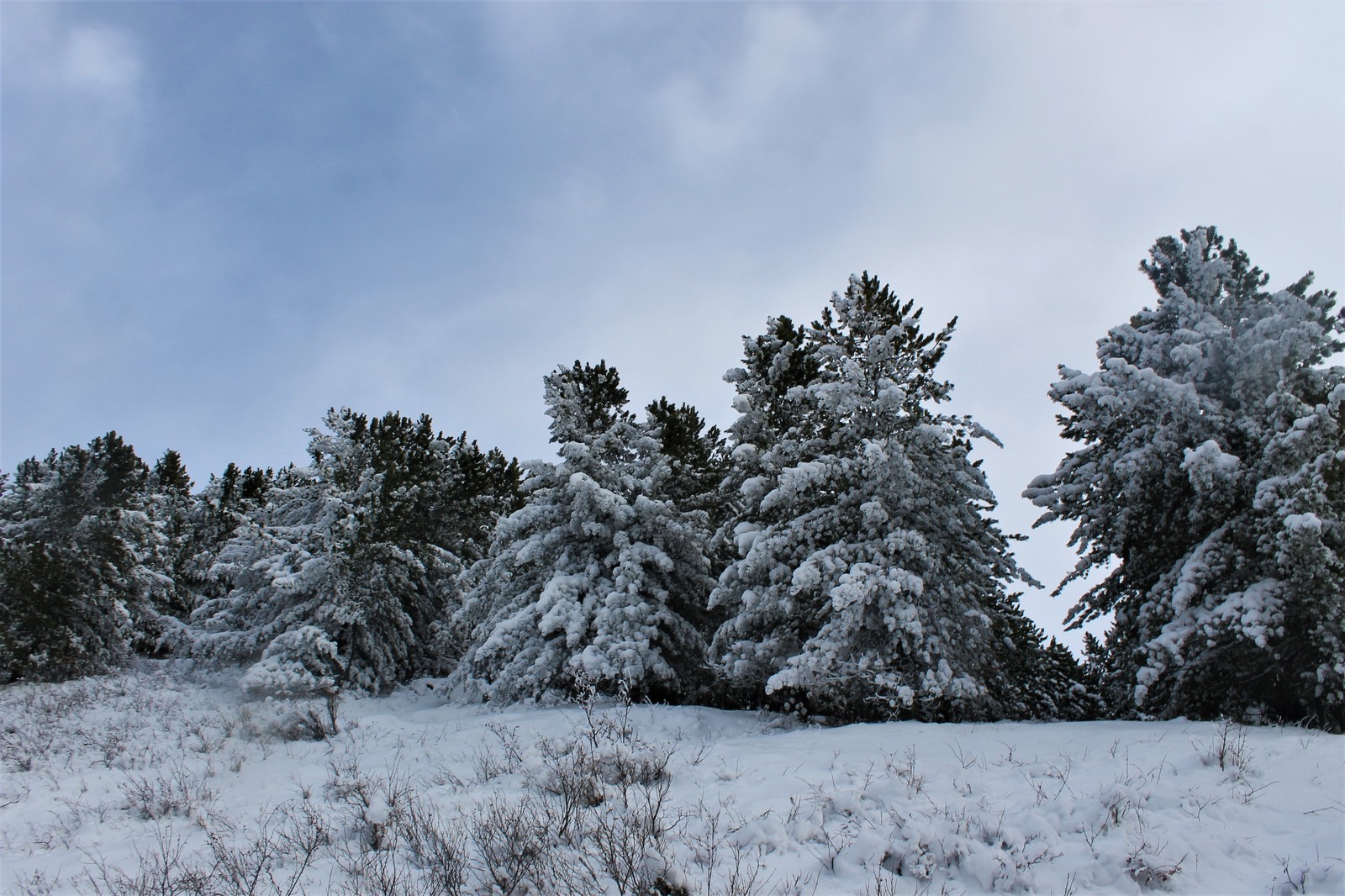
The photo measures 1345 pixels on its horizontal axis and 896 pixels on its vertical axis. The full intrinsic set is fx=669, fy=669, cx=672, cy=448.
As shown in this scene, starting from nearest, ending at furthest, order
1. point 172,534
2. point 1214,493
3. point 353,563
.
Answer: point 1214,493 < point 353,563 < point 172,534

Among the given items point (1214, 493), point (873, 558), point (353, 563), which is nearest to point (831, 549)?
point (873, 558)

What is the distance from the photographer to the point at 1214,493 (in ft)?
39.4

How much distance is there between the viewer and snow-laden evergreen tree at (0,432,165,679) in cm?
2372

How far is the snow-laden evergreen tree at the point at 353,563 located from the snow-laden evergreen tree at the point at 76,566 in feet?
11.9

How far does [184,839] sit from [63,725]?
1094cm

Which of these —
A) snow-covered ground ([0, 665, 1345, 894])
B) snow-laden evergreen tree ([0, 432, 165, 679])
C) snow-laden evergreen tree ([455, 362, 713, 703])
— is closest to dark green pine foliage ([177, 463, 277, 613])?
snow-laden evergreen tree ([0, 432, 165, 679])

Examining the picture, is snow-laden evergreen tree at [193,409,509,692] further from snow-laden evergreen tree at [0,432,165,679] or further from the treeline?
snow-laden evergreen tree at [0,432,165,679]

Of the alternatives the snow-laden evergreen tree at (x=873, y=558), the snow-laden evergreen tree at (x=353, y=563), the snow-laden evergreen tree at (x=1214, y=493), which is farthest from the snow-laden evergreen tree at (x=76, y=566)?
the snow-laden evergreen tree at (x=1214, y=493)

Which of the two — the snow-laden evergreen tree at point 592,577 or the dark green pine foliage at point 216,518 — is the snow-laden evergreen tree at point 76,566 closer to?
the dark green pine foliage at point 216,518

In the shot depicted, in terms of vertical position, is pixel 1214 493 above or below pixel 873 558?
above

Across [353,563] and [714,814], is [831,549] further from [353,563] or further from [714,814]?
[353,563]

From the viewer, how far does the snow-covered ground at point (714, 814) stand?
5.52 metres

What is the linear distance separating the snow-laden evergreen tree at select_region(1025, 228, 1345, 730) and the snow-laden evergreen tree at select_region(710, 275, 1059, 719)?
6.49ft

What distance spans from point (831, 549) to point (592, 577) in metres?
7.62
